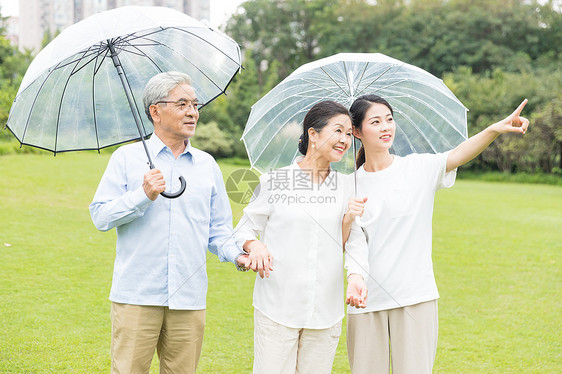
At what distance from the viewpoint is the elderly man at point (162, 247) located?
A: 2.44 m

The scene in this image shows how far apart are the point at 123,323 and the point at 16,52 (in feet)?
115

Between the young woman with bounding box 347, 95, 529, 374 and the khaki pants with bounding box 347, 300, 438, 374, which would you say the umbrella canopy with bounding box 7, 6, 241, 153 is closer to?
the young woman with bounding box 347, 95, 529, 374

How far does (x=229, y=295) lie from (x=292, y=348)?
148 inches

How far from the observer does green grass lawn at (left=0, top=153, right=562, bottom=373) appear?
4391 millimetres

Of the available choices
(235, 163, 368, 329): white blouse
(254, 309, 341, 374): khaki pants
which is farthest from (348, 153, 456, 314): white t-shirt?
(254, 309, 341, 374): khaki pants

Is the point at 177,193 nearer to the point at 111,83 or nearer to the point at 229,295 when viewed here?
the point at 111,83

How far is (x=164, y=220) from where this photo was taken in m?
2.48

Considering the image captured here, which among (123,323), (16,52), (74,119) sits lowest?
(123,323)

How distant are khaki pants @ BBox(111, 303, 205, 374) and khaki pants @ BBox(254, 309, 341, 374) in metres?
0.34

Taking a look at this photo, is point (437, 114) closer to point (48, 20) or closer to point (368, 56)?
point (368, 56)

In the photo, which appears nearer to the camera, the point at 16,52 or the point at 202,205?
the point at 202,205

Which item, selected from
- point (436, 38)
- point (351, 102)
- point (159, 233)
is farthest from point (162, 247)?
point (436, 38)

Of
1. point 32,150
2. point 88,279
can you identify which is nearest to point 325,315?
point 88,279

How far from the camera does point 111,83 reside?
9.34 feet
